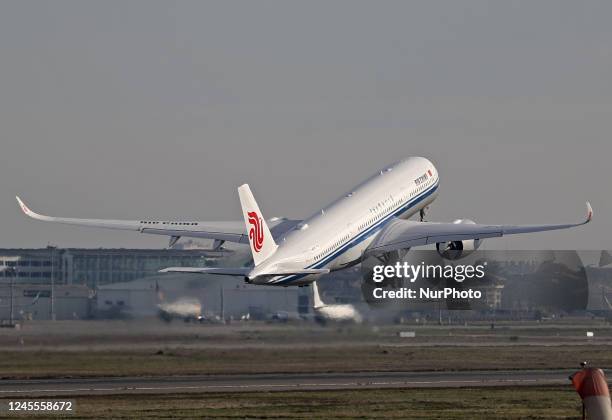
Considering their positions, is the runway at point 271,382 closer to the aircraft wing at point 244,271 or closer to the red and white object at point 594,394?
the aircraft wing at point 244,271

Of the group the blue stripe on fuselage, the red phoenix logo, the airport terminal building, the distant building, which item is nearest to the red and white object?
the red phoenix logo

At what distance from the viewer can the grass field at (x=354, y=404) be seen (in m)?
48.9

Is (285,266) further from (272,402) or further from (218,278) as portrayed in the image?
(272,402)

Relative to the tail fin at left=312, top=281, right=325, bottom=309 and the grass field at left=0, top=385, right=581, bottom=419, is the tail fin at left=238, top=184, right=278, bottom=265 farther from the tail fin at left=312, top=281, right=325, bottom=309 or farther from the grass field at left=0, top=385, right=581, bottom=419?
the grass field at left=0, top=385, right=581, bottom=419

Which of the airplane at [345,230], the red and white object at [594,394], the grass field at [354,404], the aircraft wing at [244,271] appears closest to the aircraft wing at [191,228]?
the airplane at [345,230]

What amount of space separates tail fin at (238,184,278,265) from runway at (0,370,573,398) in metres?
6.77

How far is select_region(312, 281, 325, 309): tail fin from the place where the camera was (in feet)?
253

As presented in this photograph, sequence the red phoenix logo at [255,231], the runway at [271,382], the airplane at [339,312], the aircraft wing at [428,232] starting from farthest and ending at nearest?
the aircraft wing at [428,232] → the airplane at [339,312] → the red phoenix logo at [255,231] → the runway at [271,382]

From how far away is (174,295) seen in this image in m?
74.1

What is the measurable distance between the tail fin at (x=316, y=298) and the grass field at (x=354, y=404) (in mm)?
19508

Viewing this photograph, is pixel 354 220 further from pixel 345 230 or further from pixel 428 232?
pixel 428 232

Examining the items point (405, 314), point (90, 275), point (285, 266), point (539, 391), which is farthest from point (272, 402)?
point (90, 275)

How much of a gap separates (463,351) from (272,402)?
2772 centimetres

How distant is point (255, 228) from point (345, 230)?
957 cm
